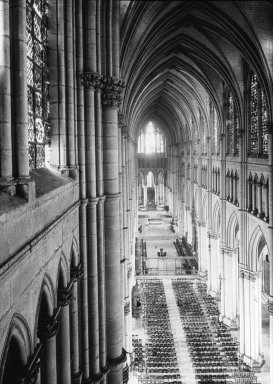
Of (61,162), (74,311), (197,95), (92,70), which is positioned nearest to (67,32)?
(92,70)

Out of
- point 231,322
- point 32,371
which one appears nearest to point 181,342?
point 231,322

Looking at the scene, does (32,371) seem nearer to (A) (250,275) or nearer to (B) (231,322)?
(A) (250,275)

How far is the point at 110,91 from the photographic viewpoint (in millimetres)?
12938

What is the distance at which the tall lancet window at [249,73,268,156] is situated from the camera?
2261cm

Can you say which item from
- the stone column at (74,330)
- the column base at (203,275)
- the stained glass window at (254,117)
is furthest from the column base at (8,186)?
the column base at (203,275)

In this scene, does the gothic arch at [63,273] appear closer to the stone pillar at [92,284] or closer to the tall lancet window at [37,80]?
the tall lancet window at [37,80]

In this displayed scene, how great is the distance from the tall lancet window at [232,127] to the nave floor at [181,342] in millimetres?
11544

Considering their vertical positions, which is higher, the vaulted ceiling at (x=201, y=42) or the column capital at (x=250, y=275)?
the vaulted ceiling at (x=201, y=42)

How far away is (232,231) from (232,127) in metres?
6.77

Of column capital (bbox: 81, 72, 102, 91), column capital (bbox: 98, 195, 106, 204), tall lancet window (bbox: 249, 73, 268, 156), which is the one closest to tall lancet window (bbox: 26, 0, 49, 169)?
column capital (bbox: 81, 72, 102, 91)

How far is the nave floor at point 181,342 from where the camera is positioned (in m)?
22.5

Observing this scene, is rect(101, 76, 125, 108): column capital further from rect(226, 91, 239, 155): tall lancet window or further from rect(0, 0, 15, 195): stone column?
rect(226, 91, 239, 155): tall lancet window

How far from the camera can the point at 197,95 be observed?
120 ft

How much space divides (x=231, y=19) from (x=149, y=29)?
399 centimetres
